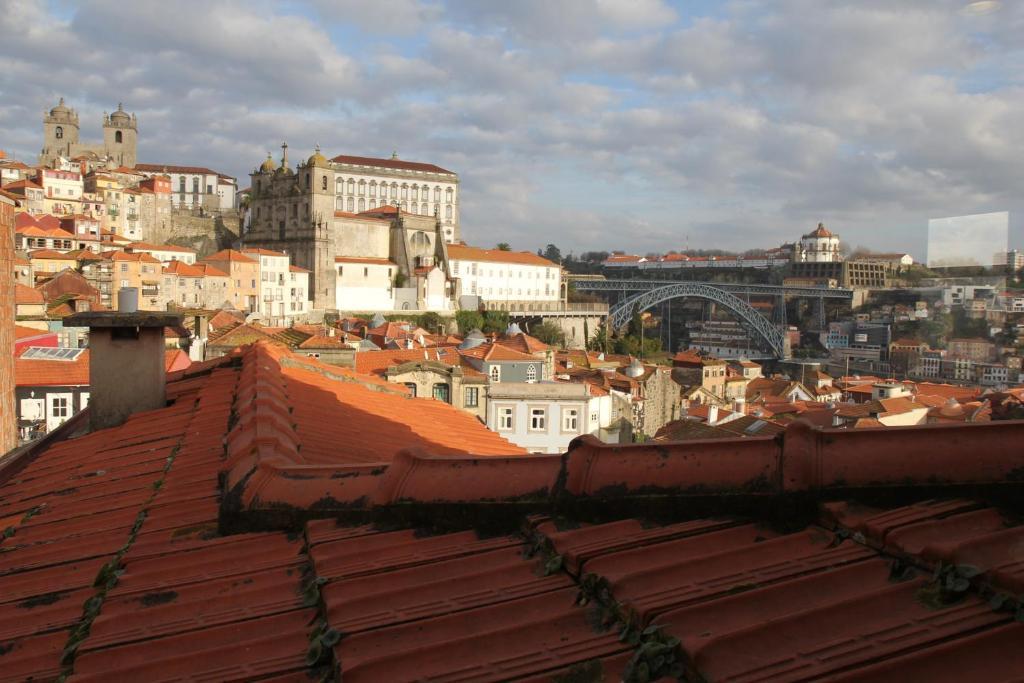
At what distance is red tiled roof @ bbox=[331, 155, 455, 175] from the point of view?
269 feet

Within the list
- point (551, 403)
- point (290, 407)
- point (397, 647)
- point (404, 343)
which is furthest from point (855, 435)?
point (404, 343)

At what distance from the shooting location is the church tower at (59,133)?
83250mm

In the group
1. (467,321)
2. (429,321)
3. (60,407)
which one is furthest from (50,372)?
(467,321)

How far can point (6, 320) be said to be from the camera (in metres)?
9.27

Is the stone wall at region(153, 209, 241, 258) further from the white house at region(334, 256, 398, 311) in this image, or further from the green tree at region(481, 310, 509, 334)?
the green tree at region(481, 310, 509, 334)

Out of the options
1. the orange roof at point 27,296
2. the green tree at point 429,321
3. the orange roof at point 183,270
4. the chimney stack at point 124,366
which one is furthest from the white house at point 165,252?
the chimney stack at point 124,366

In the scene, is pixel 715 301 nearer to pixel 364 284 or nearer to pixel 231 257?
pixel 364 284

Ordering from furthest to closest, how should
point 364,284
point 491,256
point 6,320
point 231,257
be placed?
point 491,256 → point 364,284 → point 231,257 → point 6,320

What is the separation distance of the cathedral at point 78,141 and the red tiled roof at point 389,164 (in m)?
22.1

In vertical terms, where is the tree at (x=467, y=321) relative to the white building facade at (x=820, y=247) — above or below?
below

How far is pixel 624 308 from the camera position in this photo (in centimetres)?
7612

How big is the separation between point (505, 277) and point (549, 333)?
26.6 ft

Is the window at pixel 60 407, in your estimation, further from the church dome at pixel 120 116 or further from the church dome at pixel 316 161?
the church dome at pixel 120 116

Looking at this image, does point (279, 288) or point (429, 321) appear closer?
point (279, 288)
